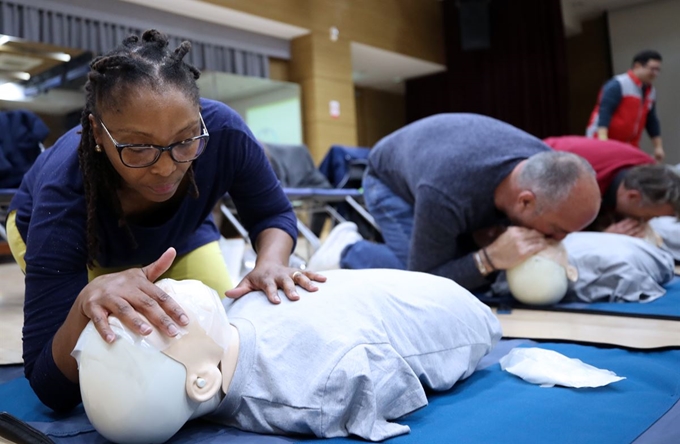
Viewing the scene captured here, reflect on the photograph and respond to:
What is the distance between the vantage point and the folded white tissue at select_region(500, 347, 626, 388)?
119 cm

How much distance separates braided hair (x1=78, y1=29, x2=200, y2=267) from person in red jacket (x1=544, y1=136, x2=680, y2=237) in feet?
6.68

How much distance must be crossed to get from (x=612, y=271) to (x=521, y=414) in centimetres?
131

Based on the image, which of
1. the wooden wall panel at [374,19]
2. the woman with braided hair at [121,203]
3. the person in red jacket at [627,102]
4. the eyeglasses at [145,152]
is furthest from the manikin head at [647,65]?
the eyeglasses at [145,152]

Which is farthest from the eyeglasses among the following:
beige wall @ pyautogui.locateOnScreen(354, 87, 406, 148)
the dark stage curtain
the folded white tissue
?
beige wall @ pyautogui.locateOnScreen(354, 87, 406, 148)

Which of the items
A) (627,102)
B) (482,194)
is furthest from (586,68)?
(482,194)

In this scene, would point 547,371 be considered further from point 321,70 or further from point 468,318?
point 321,70

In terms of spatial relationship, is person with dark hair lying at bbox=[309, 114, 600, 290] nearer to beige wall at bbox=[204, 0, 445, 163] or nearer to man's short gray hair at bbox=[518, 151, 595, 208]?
man's short gray hair at bbox=[518, 151, 595, 208]

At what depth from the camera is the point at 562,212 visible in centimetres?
184

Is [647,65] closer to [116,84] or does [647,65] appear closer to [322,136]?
[322,136]

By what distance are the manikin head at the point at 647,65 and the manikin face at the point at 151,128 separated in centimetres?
414

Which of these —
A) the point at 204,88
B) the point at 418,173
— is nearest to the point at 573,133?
the point at 204,88

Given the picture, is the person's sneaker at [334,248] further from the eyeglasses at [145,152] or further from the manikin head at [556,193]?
the eyeglasses at [145,152]

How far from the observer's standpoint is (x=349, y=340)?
1.03 m

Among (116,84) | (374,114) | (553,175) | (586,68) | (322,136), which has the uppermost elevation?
(586,68)
